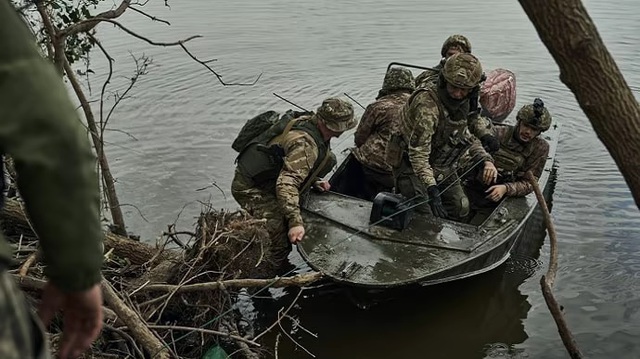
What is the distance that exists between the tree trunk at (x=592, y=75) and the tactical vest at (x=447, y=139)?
4.65 metres

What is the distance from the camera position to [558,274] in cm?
770

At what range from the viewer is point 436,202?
6.91m

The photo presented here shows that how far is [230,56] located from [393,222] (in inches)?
450

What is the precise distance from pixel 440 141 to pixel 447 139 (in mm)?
73

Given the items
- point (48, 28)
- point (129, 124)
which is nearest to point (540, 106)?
point (48, 28)

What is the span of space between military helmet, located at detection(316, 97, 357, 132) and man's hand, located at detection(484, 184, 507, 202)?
196cm

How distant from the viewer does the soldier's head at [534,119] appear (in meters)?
7.47

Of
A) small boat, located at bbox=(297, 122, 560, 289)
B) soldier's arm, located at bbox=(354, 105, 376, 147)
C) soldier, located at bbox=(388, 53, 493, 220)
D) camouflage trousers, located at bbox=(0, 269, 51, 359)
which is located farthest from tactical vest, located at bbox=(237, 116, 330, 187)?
camouflage trousers, located at bbox=(0, 269, 51, 359)

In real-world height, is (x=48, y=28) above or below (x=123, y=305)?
above

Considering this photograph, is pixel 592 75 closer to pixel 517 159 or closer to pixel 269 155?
pixel 269 155

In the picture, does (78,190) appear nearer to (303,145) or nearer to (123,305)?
(123,305)

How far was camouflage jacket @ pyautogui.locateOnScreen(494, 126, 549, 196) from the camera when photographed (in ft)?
25.5

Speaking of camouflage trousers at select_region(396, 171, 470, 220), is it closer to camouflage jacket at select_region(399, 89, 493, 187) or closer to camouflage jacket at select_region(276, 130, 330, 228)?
camouflage jacket at select_region(399, 89, 493, 187)

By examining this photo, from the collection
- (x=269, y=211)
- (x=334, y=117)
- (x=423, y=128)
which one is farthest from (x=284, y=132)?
(x=423, y=128)
